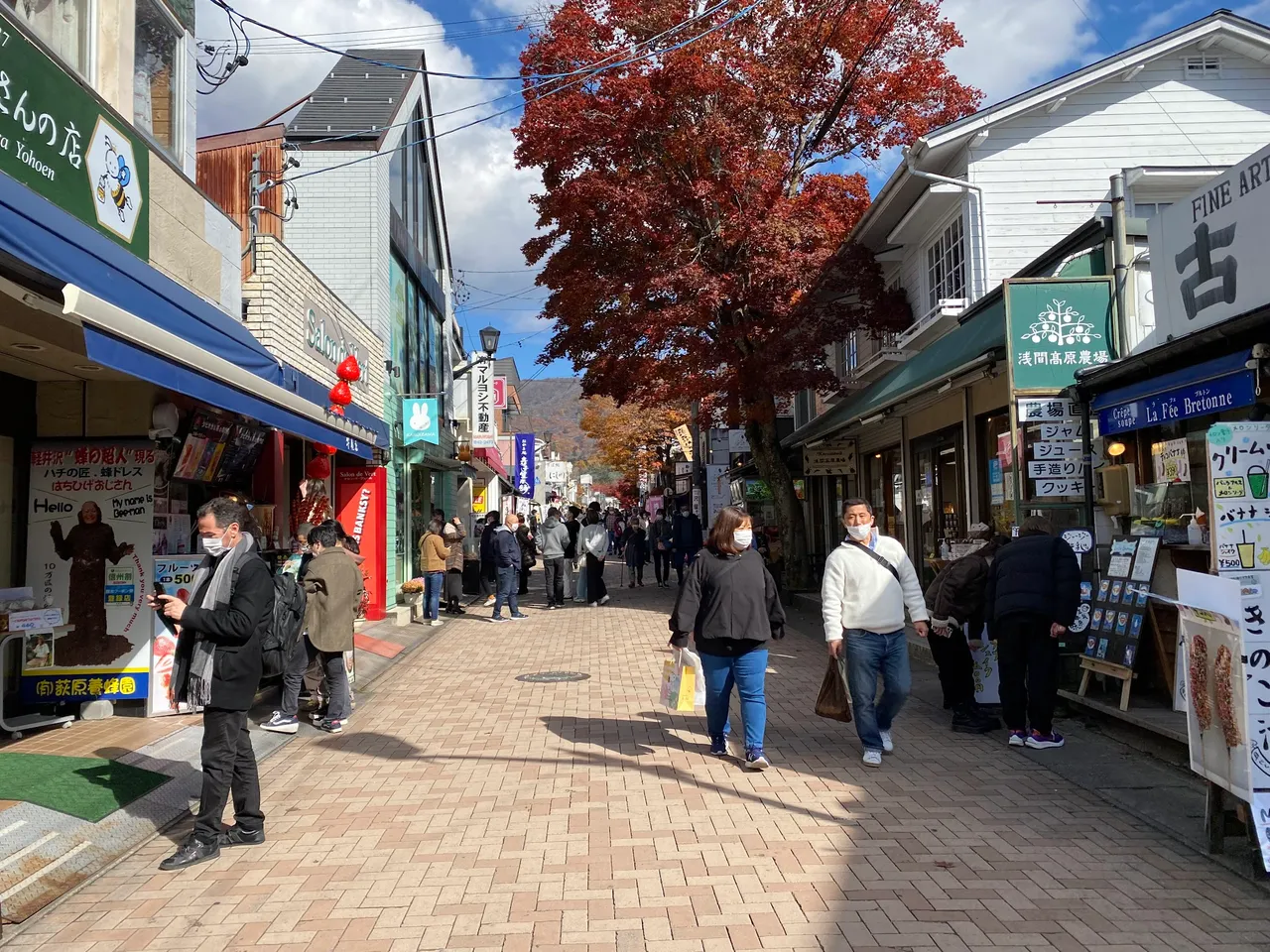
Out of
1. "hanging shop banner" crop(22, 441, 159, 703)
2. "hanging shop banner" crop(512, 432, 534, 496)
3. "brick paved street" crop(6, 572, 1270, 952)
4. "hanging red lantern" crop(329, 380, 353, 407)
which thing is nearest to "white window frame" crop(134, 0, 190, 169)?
"hanging red lantern" crop(329, 380, 353, 407)

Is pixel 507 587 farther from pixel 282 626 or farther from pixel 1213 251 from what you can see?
pixel 1213 251

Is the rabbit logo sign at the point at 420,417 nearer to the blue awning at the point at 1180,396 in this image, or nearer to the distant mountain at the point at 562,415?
the blue awning at the point at 1180,396

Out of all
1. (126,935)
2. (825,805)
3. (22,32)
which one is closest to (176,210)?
(22,32)

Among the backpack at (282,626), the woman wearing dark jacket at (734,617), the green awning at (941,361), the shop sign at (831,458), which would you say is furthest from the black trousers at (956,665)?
the shop sign at (831,458)

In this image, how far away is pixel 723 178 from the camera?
17.5 meters

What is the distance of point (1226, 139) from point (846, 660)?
37.7 feet

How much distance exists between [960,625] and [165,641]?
6.60 meters

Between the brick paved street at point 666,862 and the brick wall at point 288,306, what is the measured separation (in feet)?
17.6

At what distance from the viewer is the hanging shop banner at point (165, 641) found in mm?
8297

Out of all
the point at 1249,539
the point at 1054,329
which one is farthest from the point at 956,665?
the point at 1249,539

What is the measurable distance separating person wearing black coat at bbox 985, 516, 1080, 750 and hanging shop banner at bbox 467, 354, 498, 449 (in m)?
19.1

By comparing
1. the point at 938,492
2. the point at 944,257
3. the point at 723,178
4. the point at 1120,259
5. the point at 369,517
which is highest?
the point at 723,178

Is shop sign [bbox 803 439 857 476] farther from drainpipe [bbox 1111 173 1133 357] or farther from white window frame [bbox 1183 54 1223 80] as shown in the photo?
drainpipe [bbox 1111 173 1133 357]

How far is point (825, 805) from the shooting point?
594 centimetres
